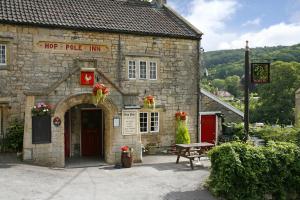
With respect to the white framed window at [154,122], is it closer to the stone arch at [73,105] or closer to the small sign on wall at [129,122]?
the small sign on wall at [129,122]

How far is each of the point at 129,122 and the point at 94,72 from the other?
2.66m

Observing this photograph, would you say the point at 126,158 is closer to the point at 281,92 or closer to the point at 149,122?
the point at 149,122

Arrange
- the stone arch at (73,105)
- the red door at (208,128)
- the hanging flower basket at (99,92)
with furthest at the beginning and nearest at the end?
the red door at (208,128)
the hanging flower basket at (99,92)
the stone arch at (73,105)

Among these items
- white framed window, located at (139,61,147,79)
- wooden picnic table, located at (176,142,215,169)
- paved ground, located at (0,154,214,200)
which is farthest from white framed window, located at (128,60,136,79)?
paved ground, located at (0,154,214,200)

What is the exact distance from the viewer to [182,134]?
59.7 feet

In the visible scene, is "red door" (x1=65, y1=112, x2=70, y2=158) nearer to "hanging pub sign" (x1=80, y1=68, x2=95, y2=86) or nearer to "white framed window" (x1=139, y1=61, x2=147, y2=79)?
"hanging pub sign" (x1=80, y1=68, x2=95, y2=86)

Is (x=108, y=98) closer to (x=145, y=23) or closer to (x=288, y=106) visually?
(x=145, y=23)

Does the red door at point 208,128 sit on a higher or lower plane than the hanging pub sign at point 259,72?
lower

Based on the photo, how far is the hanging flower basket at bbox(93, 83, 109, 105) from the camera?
1401 cm

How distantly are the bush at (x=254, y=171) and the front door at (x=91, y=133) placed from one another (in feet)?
23.8

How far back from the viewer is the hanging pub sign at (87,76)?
46.4ft

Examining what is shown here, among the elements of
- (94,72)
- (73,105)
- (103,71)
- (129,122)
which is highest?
(103,71)

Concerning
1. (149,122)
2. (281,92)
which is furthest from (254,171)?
(281,92)

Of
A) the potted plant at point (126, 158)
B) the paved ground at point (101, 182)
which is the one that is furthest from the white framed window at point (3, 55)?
the potted plant at point (126, 158)
